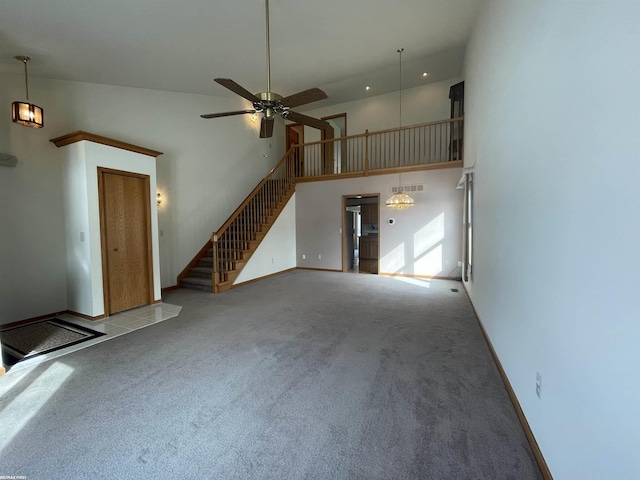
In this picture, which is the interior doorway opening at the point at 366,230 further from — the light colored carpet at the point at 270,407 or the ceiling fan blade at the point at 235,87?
the ceiling fan blade at the point at 235,87

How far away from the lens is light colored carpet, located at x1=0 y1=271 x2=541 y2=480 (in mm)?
1562

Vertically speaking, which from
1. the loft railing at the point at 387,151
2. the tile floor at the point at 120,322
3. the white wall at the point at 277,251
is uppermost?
the loft railing at the point at 387,151

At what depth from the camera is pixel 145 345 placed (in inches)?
123

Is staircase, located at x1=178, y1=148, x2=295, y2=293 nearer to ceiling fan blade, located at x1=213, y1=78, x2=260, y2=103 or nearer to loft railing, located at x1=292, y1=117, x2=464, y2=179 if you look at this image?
loft railing, located at x1=292, y1=117, x2=464, y2=179

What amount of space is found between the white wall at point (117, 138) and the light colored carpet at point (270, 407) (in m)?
2.03

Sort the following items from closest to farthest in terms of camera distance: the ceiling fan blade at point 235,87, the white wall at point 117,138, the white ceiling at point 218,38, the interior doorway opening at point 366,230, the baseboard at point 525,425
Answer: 1. the baseboard at point 525,425
2. the ceiling fan blade at point 235,87
3. the white ceiling at point 218,38
4. the white wall at point 117,138
5. the interior doorway opening at point 366,230

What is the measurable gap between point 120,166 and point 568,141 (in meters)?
5.18

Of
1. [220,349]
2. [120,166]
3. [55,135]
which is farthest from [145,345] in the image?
[55,135]

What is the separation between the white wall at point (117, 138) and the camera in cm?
383

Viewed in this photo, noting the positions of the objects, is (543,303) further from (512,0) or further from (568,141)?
(512,0)

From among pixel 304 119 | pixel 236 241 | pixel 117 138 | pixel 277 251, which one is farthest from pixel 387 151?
pixel 117 138

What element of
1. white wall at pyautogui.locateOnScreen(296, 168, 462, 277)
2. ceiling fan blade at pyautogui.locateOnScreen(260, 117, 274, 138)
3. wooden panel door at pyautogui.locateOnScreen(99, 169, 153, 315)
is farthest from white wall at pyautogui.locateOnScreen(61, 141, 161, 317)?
white wall at pyautogui.locateOnScreen(296, 168, 462, 277)

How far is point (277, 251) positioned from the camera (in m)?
7.48

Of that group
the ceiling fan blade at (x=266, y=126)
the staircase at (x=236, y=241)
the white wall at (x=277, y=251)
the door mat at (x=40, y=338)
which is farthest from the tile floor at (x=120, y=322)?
the ceiling fan blade at (x=266, y=126)
